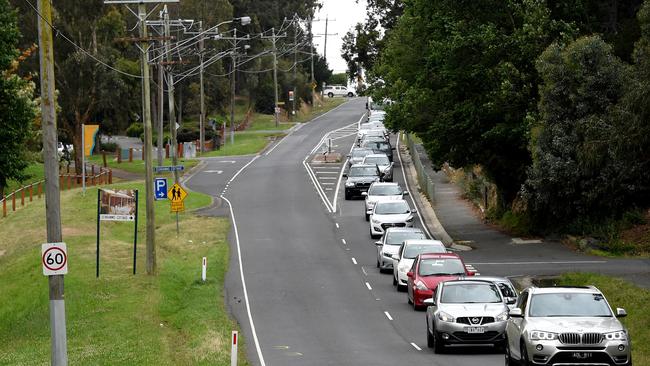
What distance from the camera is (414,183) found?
212 ft

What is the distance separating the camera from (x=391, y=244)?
38.4 metres

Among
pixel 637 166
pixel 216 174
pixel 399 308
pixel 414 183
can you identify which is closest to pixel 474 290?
pixel 399 308

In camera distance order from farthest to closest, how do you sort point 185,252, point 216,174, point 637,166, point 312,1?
point 312,1
point 216,174
point 185,252
point 637,166

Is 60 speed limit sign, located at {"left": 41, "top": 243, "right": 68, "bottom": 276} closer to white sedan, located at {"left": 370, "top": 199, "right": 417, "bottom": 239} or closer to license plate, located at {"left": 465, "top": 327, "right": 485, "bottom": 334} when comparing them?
license plate, located at {"left": 465, "top": 327, "right": 485, "bottom": 334}

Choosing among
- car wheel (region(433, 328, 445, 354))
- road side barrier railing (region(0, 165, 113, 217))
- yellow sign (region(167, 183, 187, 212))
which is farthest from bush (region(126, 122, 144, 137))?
car wheel (region(433, 328, 445, 354))

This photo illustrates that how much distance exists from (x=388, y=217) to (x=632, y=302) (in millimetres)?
19944

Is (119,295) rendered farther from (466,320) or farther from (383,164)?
(383,164)

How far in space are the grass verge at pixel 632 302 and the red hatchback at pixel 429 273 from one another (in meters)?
3.46

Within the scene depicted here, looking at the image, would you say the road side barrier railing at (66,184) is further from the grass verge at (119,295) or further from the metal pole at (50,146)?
the metal pole at (50,146)

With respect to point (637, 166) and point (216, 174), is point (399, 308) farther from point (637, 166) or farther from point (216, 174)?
point (216, 174)

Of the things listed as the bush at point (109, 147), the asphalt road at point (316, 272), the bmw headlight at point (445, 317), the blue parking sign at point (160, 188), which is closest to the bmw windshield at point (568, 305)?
the asphalt road at point (316, 272)

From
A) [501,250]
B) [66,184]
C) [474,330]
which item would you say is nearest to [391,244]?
[501,250]

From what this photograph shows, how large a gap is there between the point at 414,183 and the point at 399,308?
33799mm

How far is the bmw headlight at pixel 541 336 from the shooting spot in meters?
17.9
